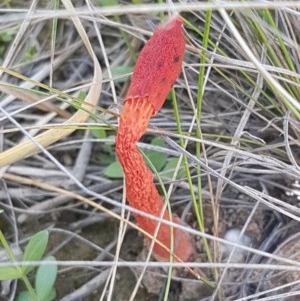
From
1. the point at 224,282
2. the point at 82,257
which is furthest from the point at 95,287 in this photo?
the point at 224,282

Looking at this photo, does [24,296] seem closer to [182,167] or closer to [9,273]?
[9,273]

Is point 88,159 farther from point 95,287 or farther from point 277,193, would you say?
point 277,193

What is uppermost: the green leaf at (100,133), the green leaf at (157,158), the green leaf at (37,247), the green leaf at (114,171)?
the green leaf at (100,133)

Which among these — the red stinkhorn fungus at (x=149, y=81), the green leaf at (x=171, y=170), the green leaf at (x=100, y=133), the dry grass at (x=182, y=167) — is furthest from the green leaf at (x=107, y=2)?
the red stinkhorn fungus at (x=149, y=81)

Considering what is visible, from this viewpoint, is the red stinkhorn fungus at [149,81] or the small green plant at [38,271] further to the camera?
the small green plant at [38,271]

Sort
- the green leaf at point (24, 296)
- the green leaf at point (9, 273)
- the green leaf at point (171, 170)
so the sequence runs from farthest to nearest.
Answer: the green leaf at point (171, 170) < the green leaf at point (24, 296) < the green leaf at point (9, 273)

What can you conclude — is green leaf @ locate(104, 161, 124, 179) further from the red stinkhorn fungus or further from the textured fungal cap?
the textured fungal cap

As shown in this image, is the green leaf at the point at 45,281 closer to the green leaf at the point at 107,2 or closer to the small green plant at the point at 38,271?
the small green plant at the point at 38,271

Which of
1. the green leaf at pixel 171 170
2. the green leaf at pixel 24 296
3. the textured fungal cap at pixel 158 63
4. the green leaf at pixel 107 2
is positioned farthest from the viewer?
the green leaf at pixel 107 2
